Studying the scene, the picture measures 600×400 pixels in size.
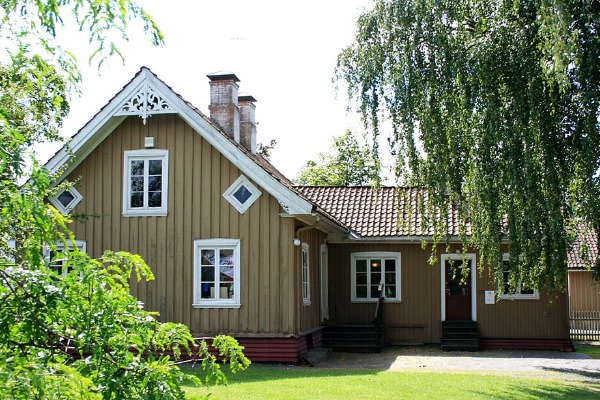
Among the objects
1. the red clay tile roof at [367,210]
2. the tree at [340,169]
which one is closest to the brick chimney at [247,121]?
the red clay tile roof at [367,210]

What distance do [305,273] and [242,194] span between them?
2983 millimetres

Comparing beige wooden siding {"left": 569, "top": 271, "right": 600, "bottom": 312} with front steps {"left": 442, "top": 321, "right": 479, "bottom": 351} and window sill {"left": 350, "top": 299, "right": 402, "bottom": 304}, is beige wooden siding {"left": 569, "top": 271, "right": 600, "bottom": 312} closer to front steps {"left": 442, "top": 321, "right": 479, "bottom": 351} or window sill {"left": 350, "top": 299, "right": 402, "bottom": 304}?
front steps {"left": 442, "top": 321, "right": 479, "bottom": 351}

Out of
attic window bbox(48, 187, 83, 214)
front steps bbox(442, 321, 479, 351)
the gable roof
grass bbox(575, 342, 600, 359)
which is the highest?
the gable roof

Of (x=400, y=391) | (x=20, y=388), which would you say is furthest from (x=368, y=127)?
(x=20, y=388)

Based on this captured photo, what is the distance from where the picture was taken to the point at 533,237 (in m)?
13.4

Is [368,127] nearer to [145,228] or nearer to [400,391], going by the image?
[400,391]

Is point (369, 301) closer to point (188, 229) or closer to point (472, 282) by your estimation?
point (472, 282)

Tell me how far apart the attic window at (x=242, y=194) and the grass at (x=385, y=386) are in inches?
146

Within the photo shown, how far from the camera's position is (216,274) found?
17906 mm

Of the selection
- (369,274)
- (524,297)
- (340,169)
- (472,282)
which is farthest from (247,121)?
(340,169)

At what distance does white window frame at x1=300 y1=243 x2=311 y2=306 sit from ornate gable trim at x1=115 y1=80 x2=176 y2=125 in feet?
15.3

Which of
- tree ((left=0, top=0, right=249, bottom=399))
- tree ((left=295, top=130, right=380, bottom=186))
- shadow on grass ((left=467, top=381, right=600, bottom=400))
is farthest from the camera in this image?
tree ((left=295, top=130, right=380, bottom=186))

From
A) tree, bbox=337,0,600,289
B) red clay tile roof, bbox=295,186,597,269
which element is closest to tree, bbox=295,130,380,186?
red clay tile roof, bbox=295,186,597,269

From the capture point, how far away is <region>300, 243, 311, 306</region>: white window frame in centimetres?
1908
